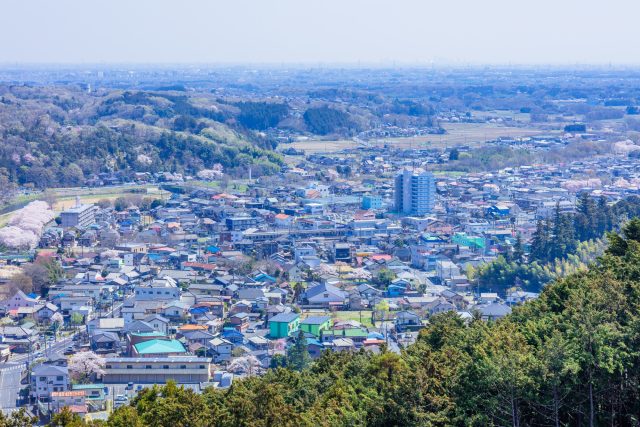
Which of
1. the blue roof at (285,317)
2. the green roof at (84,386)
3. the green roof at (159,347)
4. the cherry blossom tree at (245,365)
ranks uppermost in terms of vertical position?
the green roof at (159,347)

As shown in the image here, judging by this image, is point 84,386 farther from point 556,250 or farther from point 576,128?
point 576,128

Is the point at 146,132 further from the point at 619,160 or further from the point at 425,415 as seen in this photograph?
the point at 425,415

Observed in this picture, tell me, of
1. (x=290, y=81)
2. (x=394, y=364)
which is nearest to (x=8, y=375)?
(x=394, y=364)

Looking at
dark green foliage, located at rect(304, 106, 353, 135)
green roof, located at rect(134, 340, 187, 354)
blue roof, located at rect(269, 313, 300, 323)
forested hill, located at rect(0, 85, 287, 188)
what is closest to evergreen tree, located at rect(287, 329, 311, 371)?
blue roof, located at rect(269, 313, 300, 323)

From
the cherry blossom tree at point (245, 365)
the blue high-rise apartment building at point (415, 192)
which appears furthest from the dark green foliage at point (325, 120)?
the cherry blossom tree at point (245, 365)

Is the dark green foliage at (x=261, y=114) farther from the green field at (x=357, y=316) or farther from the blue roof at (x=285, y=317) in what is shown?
the blue roof at (x=285, y=317)

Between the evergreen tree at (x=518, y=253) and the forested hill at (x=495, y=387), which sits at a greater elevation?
the forested hill at (x=495, y=387)

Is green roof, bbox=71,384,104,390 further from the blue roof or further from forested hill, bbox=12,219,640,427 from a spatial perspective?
forested hill, bbox=12,219,640,427
